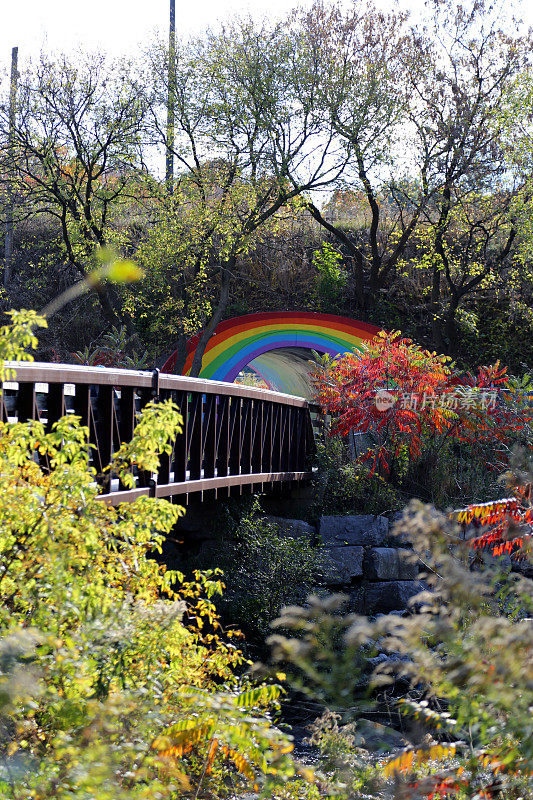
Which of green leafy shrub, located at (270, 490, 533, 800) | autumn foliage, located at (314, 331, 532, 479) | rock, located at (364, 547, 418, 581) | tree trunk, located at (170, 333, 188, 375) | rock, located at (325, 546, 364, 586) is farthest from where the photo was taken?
tree trunk, located at (170, 333, 188, 375)

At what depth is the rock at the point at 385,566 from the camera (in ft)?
42.0

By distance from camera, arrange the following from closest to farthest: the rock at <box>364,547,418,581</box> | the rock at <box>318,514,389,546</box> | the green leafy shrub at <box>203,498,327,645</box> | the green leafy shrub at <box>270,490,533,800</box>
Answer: the green leafy shrub at <box>270,490,533,800</box>, the green leafy shrub at <box>203,498,327,645</box>, the rock at <box>364,547,418,581</box>, the rock at <box>318,514,389,546</box>

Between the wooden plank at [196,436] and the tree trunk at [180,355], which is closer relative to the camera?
the wooden plank at [196,436]

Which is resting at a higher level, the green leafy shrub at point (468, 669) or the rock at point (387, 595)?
the green leafy shrub at point (468, 669)

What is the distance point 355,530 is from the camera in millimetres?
13273

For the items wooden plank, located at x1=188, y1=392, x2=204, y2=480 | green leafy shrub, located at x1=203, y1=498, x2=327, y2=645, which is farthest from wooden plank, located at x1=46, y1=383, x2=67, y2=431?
green leafy shrub, located at x1=203, y1=498, x2=327, y2=645

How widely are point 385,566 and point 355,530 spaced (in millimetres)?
782

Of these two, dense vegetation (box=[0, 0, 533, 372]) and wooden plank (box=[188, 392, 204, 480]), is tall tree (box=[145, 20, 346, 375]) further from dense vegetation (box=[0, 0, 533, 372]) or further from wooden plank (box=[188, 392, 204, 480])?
wooden plank (box=[188, 392, 204, 480])

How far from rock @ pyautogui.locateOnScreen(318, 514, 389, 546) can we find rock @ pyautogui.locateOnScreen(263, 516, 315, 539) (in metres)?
0.20

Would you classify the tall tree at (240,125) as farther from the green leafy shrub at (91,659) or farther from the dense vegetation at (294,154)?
the green leafy shrub at (91,659)

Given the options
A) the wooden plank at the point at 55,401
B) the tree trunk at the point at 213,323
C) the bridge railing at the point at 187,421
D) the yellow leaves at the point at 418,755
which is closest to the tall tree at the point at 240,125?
the tree trunk at the point at 213,323

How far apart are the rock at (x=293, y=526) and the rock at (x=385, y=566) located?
104cm

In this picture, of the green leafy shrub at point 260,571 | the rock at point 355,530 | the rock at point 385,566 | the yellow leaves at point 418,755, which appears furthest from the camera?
the rock at point 355,530

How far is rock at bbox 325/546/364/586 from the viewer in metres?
12.5
